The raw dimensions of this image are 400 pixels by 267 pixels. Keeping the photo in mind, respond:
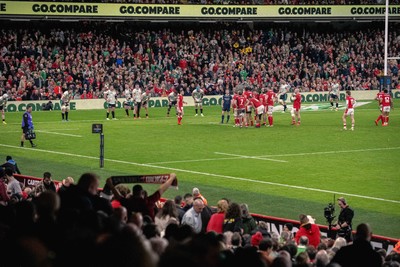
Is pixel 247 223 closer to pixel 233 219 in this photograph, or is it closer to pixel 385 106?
pixel 233 219

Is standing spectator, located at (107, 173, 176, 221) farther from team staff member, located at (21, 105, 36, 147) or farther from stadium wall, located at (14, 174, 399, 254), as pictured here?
team staff member, located at (21, 105, 36, 147)

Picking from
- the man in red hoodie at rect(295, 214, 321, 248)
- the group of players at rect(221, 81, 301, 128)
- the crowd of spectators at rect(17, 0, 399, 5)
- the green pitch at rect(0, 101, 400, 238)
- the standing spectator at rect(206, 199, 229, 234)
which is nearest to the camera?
the standing spectator at rect(206, 199, 229, 234)

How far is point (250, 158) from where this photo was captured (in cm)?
3262

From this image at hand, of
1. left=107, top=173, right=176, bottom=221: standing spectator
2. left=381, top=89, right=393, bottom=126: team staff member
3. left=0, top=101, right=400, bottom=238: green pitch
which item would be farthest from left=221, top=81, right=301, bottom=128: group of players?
left=107, top=173, right=176, bottom=221: standing spectator

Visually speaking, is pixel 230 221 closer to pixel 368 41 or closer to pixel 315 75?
pixel 315 75

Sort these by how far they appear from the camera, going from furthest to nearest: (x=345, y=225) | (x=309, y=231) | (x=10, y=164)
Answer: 1. (x=10, y=164)
2. (x=345, y=225)
3. (x=309, y=231)

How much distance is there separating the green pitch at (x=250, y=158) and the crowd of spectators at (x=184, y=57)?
368 inches

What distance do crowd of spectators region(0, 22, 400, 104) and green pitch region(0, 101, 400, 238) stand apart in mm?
9344

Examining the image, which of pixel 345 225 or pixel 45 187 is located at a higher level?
pixel 45 187

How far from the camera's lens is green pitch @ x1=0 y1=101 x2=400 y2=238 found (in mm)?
24000

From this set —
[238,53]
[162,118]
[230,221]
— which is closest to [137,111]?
[162,118]

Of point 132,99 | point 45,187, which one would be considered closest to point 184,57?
point 132,99

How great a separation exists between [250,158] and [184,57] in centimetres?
3430

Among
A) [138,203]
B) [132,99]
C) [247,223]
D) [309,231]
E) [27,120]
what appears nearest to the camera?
[138,203]
